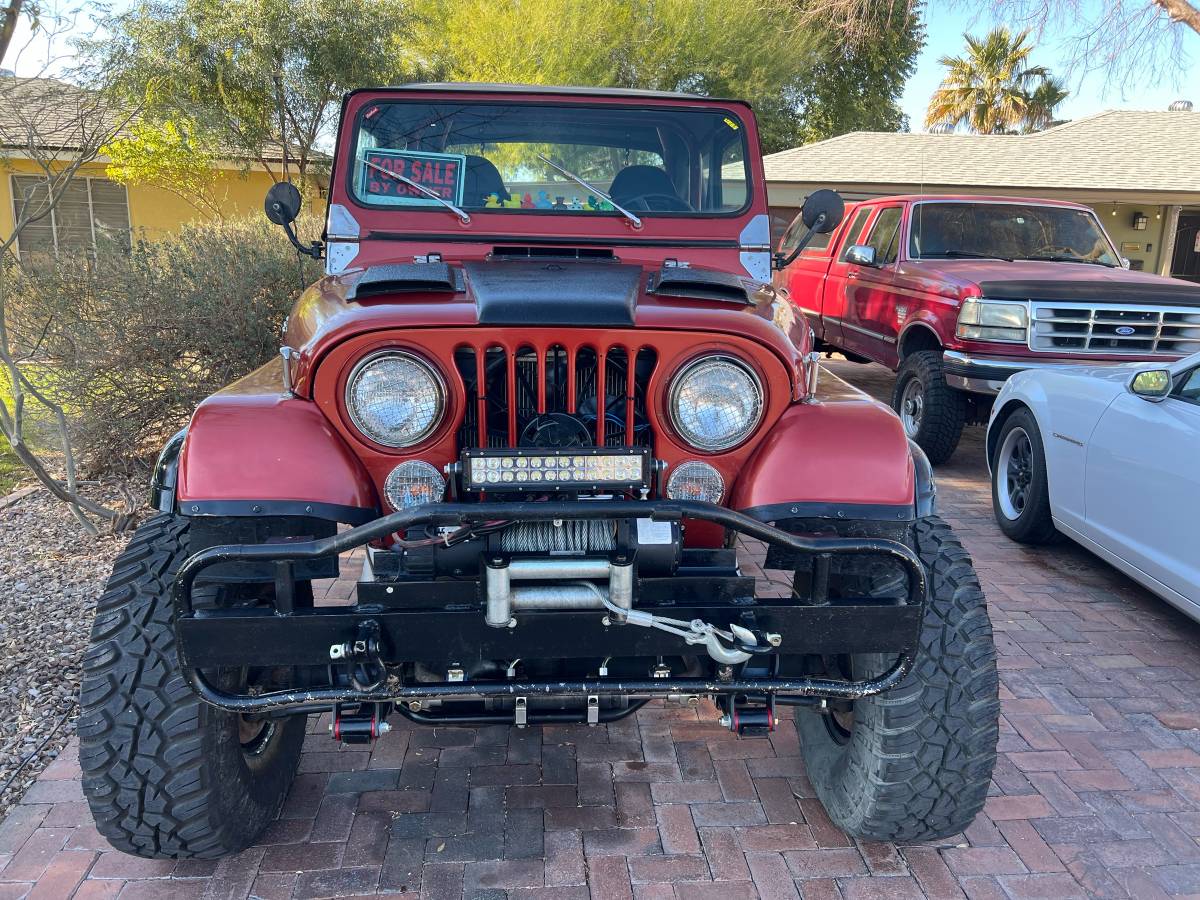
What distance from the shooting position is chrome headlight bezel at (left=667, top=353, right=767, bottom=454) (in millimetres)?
2232

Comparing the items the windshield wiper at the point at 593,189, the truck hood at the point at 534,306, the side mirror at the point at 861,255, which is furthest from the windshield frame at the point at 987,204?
the truck hood at the point at 534,306

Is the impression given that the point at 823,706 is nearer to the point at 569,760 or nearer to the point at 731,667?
the point at 731,667

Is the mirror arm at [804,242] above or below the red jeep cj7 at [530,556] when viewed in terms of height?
above

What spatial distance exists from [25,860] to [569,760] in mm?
1601

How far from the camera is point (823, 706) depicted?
7.80 feet

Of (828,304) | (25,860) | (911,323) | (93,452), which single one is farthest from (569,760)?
(828,304)

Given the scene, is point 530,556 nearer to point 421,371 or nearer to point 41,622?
point 421,371

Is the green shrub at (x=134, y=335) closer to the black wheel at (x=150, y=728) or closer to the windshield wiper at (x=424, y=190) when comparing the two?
the windshield wiper at (x=424, y=190)

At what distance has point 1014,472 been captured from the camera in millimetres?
5414

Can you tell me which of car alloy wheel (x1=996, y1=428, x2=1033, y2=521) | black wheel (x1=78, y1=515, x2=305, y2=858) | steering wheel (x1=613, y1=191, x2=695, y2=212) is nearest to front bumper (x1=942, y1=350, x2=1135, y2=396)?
car alloy wheel (x1=996, y1=428, x2=1033, y2=521)

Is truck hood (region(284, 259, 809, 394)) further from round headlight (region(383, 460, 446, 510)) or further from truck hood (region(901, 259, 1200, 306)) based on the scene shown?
truck hood (region(901, 259, 1200, 306))

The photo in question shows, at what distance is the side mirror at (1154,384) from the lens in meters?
3.91

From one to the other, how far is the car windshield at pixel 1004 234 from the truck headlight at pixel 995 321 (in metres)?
1.32

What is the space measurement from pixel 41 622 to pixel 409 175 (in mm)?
2573
